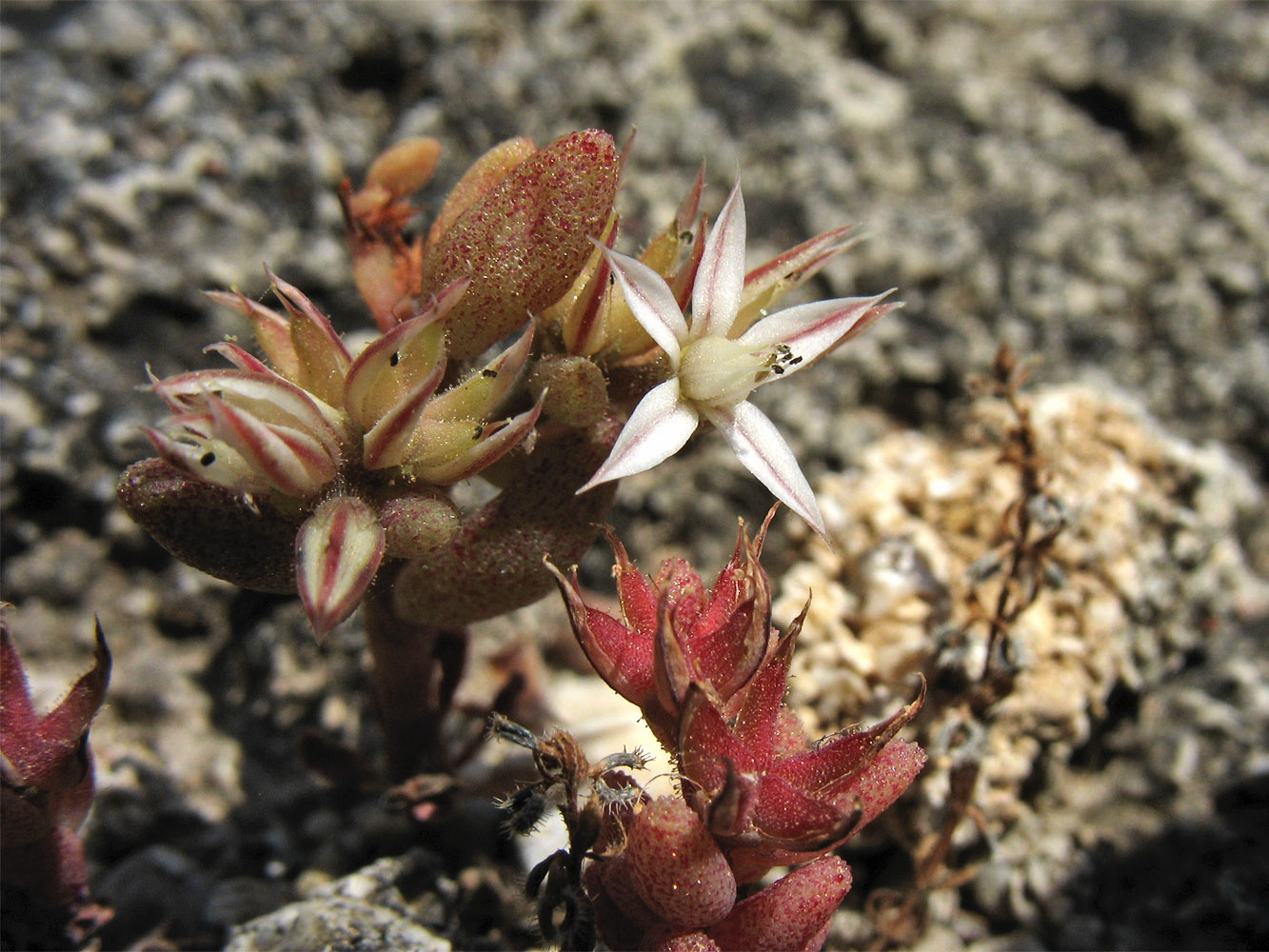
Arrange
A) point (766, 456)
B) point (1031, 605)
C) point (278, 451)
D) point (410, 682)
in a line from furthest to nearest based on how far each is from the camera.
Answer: point (1031, 605) → point (410, 682) → point (766, 456) → point (278, 451)

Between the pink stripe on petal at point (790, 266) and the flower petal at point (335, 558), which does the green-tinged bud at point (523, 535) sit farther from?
the pink stripe on petal at point (790, 266)

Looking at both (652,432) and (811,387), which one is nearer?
(652,432)

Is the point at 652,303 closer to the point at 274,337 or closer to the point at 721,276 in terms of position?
→ the point at 721,276

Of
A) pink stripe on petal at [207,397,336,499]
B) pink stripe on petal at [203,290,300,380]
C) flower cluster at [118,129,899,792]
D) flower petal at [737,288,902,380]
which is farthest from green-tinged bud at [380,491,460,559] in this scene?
flower petal at [737,288,902,380]

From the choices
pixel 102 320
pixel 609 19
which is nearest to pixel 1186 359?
pixel 609 19

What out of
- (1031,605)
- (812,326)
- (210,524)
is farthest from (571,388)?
(1031,605)
